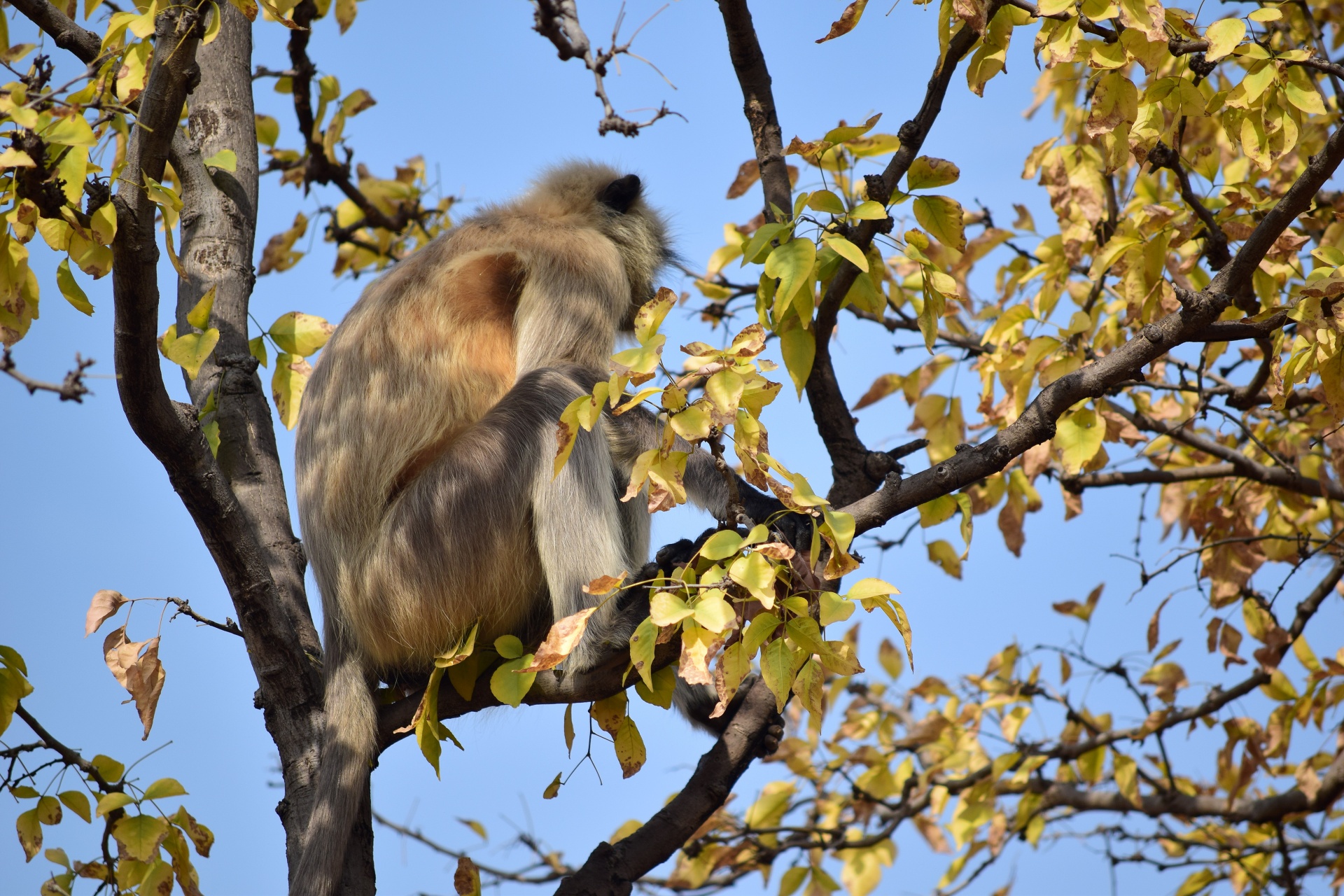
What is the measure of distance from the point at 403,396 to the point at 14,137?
4.36 ft

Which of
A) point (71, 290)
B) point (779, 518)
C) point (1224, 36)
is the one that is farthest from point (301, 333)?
point (1224, 36)

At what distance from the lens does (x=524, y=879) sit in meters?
4.01

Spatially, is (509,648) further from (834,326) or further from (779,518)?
(834,326)

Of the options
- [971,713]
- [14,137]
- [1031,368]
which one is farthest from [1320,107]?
[971,713]

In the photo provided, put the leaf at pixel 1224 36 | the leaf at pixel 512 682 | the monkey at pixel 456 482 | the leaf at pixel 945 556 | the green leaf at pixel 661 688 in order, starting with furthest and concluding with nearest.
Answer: the leaf at pixel 945 556 → the monkey at pixel 456 482 → the green leaf at pixel 661 688 → the leaf at pixel 512 682 → the leaf at pixel 1224 36

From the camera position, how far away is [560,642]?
6.00 feet

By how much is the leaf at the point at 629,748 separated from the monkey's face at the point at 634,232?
1.61 m

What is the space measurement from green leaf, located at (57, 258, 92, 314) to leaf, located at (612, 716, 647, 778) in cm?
137

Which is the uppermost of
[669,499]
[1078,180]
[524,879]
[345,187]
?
[345,187]

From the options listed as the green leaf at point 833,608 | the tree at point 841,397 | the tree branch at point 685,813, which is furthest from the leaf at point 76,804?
the green leaf at point 833,608

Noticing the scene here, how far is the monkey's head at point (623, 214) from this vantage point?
3.85 m

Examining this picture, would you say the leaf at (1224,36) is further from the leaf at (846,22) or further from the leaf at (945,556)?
the leaf at (945,556)

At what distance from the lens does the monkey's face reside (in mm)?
3846

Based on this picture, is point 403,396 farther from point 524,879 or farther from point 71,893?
point 524,879
